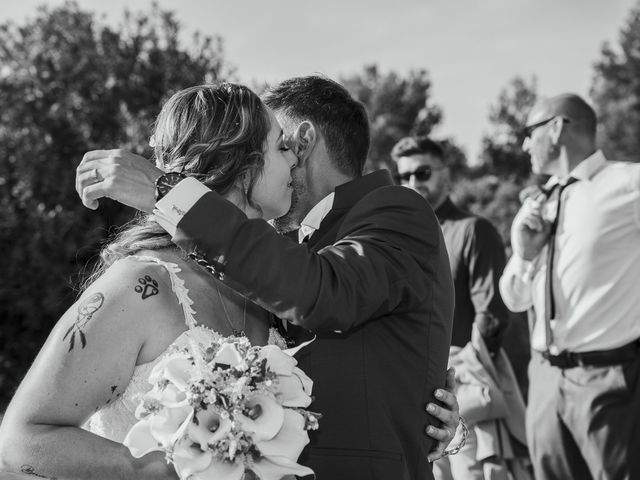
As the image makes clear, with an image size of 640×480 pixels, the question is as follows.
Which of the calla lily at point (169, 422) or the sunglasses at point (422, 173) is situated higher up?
the calla lily at point (169, 422)

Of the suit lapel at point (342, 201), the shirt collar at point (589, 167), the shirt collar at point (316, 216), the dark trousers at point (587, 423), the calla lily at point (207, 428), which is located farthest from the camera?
the shirt collar at point (589, 167)

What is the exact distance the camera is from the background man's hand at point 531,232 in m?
5.31

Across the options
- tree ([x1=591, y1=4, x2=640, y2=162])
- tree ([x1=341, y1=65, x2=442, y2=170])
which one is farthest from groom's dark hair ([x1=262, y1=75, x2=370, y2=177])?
tree ([x1=591, y1=4, x2=640, y2=162])

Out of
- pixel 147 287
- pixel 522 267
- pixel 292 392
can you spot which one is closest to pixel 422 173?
pixel 522 267

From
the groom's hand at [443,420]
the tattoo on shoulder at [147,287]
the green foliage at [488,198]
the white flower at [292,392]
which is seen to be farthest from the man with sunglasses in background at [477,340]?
the green foliage at [488,198]

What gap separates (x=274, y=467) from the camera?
6.43 feet

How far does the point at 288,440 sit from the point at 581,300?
362 centimetres

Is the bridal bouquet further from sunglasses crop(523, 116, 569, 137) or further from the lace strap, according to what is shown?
sunglasses crop(523, 116, 569, 137)

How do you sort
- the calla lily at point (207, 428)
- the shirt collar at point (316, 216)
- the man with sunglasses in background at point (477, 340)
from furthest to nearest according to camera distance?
the man with sunglasses in background at point (477, 340)
the shirt collar at point (316, 216)
the calla lily at point (207, 428)

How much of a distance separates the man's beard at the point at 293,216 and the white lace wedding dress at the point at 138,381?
2.29 ft

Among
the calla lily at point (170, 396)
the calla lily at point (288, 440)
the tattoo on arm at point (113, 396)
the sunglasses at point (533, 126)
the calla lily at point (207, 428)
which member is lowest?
the sunglasses at point (533, 126)

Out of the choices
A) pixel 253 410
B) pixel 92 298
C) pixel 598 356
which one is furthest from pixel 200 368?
pixel 598 356

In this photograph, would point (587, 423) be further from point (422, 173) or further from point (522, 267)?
point (422, 173)

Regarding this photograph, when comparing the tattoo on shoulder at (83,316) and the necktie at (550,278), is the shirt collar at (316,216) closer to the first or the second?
the tattoo on shoulder at (83,316)
